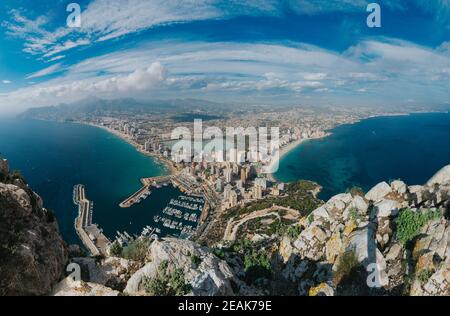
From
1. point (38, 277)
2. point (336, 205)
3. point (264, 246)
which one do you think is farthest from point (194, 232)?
point (38, 277)

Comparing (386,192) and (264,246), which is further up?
(386,192)

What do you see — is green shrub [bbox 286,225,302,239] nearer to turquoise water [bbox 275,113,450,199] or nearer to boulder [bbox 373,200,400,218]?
boulder [bbox 373,200,400,218]

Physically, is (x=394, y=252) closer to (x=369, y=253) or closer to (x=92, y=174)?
(x=369, y=253)

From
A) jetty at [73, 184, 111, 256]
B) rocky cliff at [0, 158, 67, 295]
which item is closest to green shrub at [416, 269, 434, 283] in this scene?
rocky cliff at [0, 158, 67, 295]

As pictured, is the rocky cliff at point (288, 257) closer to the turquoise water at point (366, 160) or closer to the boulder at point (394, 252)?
the boulder at point (394, 252)

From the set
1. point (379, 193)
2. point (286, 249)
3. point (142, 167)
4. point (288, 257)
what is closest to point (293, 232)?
point (286, 249)

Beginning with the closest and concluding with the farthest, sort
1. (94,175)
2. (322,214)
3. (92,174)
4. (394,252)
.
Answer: (394,252), (322,214), (94,175), (92,174)
